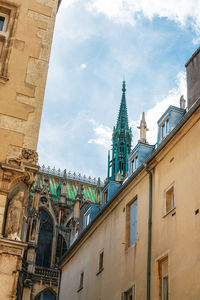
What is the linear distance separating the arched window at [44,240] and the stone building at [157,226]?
26.8 m

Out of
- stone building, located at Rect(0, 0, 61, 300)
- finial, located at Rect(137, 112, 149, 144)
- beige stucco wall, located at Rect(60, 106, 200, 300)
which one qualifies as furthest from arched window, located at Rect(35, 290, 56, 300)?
stone building, located at Rect(0, 0, 61, 300)

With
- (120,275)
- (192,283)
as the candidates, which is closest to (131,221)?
(120,275)

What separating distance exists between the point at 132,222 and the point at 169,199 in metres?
3.21

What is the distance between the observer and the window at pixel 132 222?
18.4m

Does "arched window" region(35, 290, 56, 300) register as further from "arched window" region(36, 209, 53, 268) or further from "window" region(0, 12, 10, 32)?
"window" region(0, 12, 10, 32)

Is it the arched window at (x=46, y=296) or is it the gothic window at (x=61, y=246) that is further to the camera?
the gothic window at (x=61, y=246)

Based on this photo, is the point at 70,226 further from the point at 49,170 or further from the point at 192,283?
the point at 192,283

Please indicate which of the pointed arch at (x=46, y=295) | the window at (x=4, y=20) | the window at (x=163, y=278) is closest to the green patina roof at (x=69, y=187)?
the pointed arch at (x=46, y=295)

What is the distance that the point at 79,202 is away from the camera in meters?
54.7

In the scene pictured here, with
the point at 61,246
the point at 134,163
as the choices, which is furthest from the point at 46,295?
the point at 134,163

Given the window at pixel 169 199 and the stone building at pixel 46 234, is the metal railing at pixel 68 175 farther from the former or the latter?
the window at pixel 169 199

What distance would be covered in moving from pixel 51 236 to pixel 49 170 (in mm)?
16714

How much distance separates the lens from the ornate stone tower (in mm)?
67812

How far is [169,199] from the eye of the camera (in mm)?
16156
